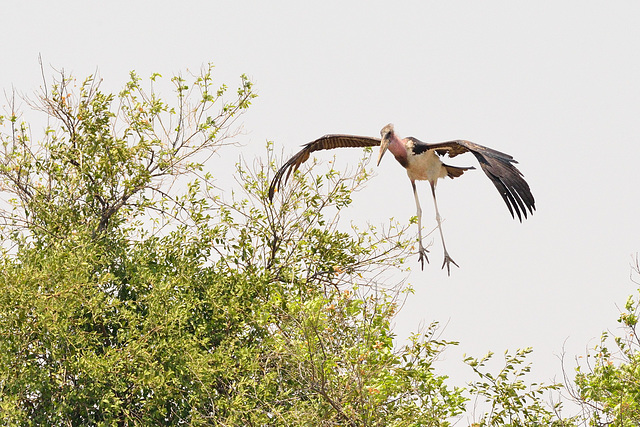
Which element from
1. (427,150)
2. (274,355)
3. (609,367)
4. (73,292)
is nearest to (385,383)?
(274,355)

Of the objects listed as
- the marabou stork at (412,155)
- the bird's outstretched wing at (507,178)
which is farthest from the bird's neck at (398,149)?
the bird's outstretched wing at (507,178)

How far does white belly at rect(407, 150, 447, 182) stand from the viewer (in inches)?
502

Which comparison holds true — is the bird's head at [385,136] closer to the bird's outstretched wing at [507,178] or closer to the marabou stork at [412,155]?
the marabou stork at [412,155]

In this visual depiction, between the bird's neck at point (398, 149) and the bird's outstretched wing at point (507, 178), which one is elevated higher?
the bird's neck at point (398, 149)

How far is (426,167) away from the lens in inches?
506

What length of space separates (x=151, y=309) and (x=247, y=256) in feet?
6.79

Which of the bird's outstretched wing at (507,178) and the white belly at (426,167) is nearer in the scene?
the bird's outstretched wing at (507,178)

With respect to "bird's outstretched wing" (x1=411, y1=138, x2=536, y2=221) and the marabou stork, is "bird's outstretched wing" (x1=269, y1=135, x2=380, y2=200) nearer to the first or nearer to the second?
the marabou stork

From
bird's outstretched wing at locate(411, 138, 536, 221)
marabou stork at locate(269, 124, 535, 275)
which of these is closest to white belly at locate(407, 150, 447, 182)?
marabou stork at locate(269, 124, 535, 275)

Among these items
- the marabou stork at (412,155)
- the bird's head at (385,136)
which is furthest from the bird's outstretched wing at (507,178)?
the bird's head at (385,136)

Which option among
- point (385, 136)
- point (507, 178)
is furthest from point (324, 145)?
point (507, 178)

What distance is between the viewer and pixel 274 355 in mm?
10031

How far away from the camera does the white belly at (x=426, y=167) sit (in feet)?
41.8

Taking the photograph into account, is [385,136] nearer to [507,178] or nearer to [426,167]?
[426,167]
